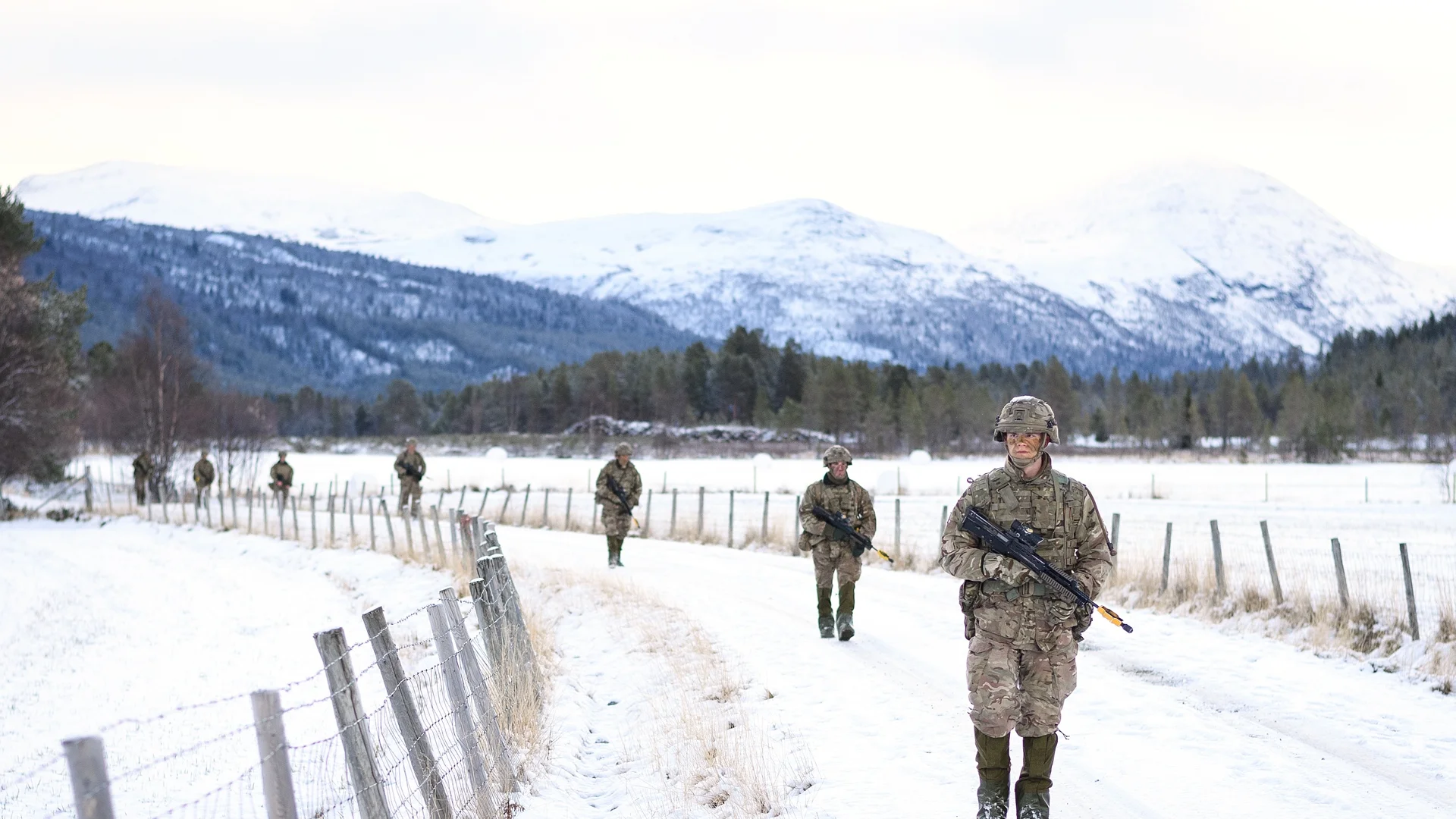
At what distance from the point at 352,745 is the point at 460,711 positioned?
167 cm

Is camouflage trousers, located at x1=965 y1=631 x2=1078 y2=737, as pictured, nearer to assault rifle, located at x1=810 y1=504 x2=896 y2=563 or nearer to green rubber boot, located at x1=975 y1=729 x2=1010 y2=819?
green rubber boot, located at x1=975 y1=729 x2=1010 y2=819

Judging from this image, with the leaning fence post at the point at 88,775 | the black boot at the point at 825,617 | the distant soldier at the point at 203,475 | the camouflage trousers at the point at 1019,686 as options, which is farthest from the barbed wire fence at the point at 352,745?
the distant soldier at the point at 203,475

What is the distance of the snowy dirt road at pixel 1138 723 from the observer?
7.02 metres

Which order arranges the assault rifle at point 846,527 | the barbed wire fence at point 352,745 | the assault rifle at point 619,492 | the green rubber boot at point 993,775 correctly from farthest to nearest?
the assault rifle at point 619,492
the assault rifle at point 846,527
the green rubber boot at point 993,775
the barbed wire fence at point 352,745

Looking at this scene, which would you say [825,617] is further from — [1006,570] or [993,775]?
[1006,570]

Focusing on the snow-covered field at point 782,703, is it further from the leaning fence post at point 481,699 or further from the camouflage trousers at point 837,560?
the camouflage trousers at point 837,560

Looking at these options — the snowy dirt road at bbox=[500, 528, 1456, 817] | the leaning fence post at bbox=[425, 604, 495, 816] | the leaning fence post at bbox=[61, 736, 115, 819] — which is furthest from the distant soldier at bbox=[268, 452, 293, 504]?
the leaning fence post at bbox=[61, 736, 115, 819]

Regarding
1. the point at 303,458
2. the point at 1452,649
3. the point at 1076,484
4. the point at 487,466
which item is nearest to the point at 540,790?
the point at 1076,484

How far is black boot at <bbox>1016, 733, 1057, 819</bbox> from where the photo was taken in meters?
6.07

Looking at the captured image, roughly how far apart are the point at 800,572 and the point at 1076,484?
13471 millimetres

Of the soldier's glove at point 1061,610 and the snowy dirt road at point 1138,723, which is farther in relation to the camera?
the snowy dirt road at point 1138,723

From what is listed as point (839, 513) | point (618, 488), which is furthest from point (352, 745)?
point (618, 488)

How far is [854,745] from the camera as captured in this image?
8.37 meters

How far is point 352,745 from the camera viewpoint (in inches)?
210
